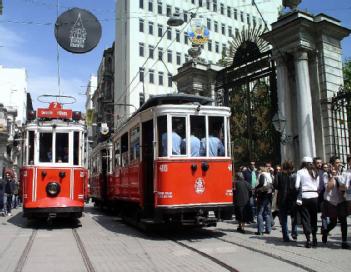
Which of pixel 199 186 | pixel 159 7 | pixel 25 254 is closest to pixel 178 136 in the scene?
pixel 199 186

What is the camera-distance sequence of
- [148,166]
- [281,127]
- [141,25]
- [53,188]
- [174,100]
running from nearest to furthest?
[148,166]
[174,100]
[53,188]
[281,127]
[141,25]

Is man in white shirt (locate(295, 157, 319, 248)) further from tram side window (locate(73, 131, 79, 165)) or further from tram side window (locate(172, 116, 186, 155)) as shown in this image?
tram side window (locate(73, 131, 79, 165))

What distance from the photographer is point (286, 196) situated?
1006 centimetres

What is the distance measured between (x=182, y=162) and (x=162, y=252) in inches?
97.0

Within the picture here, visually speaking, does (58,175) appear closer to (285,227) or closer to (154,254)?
(154,254)

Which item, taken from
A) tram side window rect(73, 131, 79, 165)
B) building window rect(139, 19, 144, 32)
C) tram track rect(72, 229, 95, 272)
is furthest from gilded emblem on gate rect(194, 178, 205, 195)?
building window rect(139, 19, 144, 32)

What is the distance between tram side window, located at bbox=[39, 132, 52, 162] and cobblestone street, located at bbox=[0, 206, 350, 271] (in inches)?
86.7

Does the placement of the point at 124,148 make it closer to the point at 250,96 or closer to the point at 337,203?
the point at 337,203

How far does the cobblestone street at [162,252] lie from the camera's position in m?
7.50

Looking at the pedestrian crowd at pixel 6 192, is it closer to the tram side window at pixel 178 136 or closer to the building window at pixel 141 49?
the tram side window at pixel 178 136

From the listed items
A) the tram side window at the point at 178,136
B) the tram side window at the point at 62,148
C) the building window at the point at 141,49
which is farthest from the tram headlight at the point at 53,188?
the building window at the point at 141,49

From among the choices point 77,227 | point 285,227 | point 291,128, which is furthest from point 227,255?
point 291,128

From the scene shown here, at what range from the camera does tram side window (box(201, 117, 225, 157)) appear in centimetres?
1107

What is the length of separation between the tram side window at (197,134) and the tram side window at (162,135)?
0.65 m
